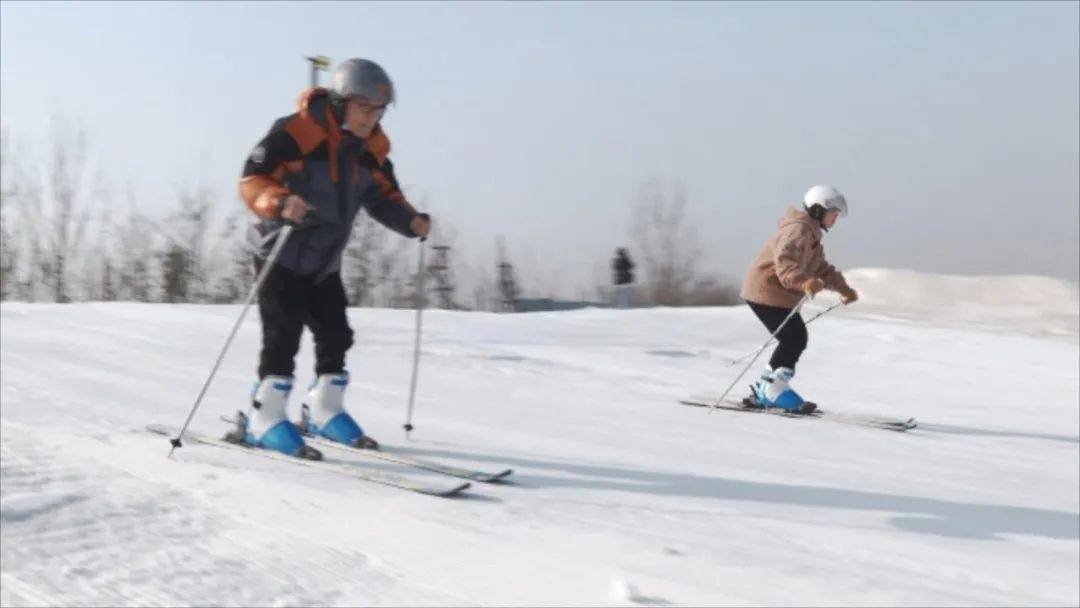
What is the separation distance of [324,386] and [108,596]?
2.15 m

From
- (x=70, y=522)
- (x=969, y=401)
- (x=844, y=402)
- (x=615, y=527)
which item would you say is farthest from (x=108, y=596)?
(x=969, y=401)

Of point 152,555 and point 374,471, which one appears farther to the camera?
point 374,471

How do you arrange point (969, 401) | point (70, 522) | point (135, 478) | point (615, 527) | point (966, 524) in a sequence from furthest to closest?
point (969, 401), point (966, 524), point (135, 478), point (615, 527), point (70, 522)

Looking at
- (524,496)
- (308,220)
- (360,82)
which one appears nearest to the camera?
(524,496)

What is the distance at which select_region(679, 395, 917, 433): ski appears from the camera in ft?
25.3

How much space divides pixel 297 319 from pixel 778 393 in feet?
14.8

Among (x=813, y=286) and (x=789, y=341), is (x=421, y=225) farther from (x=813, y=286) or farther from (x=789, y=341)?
(x=789, y=341)

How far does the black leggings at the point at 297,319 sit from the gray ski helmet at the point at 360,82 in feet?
2.71

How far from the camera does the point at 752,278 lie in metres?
8.59

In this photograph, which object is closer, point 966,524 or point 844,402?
point 966,524

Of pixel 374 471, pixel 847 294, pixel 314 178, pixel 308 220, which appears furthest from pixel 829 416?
pixel 308 220

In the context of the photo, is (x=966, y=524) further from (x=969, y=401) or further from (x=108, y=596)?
(x=969, y=401)

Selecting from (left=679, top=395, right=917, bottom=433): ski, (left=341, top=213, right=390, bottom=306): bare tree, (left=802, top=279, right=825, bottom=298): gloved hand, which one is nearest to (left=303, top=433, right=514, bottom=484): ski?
(left=802, top=279, right=825, bottom=298): gloved hand

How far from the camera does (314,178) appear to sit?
470cm
